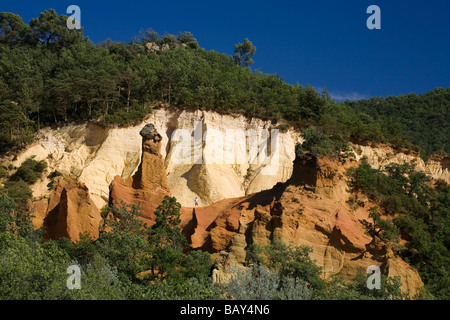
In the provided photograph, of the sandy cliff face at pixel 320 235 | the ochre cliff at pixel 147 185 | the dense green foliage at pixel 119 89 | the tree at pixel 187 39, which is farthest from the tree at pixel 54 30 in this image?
the sandy cliff face at pixel 320 235

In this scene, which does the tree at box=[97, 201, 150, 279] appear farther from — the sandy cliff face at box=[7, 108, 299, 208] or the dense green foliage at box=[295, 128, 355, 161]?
the dense green foliage at box=[295, 128, 355, 161]

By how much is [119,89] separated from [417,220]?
76.7ft

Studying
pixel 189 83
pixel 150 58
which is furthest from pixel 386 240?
pixel 150 58

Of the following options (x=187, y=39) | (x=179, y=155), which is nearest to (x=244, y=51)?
(x=187, y=39)

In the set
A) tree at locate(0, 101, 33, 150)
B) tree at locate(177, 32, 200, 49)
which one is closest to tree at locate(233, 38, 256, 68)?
tree at locate(177, 32, 200, 49)

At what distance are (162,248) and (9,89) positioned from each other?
23.7 m

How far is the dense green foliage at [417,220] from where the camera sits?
91.2 feet

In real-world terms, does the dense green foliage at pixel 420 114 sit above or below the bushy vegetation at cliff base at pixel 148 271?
above

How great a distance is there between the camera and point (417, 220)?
32.7m

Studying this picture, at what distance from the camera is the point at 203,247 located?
29547 millimetres

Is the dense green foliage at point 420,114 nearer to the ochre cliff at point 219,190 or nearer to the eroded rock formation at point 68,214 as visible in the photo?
the ochre cliff at point 219,190

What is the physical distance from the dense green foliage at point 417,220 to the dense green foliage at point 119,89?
9448mm

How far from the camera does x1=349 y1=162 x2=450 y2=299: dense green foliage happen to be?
1094 inches

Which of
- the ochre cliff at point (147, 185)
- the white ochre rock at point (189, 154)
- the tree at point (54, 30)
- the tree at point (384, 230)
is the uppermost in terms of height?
the tree at point (54, 30)
